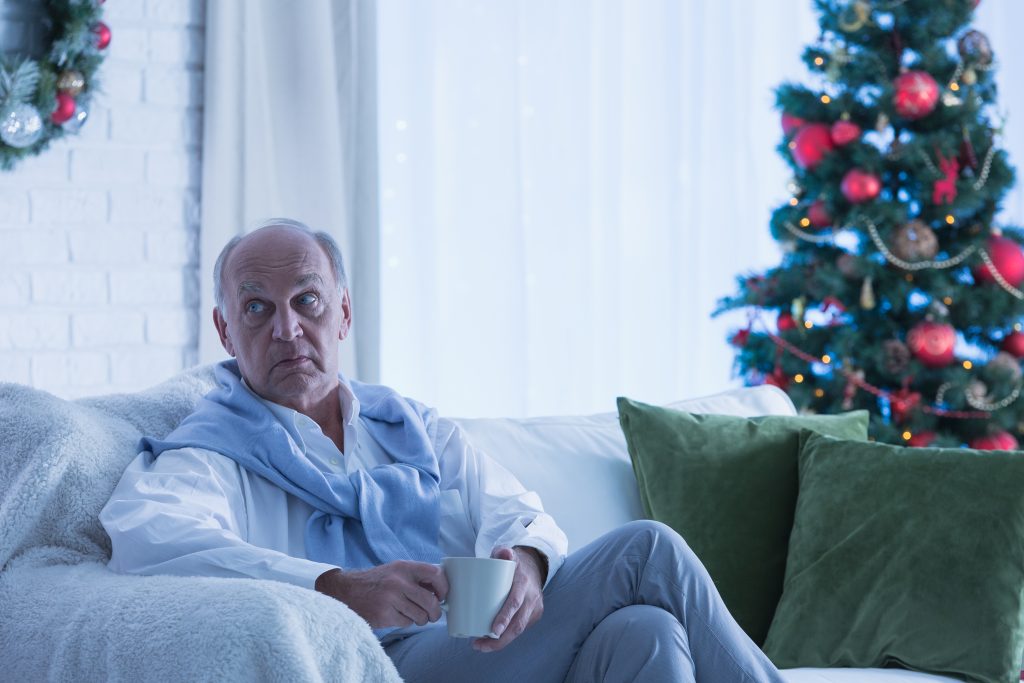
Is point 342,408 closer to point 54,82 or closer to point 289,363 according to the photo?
point 289,363

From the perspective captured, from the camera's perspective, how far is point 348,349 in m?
3.48

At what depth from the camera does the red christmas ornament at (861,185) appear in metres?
3.43

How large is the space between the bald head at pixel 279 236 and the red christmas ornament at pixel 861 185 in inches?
73.0

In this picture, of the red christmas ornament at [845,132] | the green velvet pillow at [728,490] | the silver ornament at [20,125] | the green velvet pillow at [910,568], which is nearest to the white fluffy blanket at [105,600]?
the green velvet pillow at [728,490]

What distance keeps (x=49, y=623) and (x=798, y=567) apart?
4.03 ft

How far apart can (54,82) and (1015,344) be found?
2.65 meters

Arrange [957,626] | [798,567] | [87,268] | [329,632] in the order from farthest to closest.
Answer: [87,268] < [798,567] < [957,626] < [329,632]

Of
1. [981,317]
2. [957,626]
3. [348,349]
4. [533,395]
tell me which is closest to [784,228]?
[981,317]

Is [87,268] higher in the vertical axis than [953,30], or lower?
lower

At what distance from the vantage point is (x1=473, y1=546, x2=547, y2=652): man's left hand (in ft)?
5.02

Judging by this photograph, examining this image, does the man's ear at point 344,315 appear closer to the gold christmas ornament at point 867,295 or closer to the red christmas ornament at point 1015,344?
the gold christmas ornament at point 867,295

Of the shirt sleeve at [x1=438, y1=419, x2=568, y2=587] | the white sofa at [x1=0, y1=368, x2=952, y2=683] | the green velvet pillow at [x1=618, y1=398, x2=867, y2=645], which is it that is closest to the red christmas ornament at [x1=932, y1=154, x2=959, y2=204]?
the green velvet pillow at [x1=618, y1=398, x2=867, y2=645]

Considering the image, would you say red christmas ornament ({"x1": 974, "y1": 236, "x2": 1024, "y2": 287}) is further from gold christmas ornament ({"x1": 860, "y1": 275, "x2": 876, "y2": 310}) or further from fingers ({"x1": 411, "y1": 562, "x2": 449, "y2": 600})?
fingers ({"x1": 411, "y1": 562, "x2": 449, "y2": 600})

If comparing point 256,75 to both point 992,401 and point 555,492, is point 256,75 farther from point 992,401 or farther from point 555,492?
point 992,401
